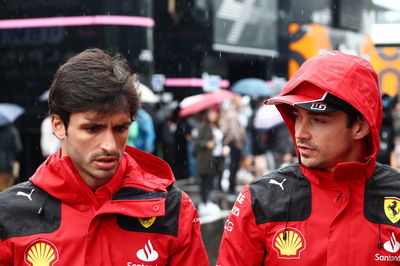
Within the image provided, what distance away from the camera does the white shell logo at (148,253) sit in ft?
9.66

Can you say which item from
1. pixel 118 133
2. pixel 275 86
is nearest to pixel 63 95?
pixel 118 133

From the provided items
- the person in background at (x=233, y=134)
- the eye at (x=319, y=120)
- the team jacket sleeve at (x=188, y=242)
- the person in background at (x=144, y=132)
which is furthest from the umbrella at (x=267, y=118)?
the team jacket sleeve at (x=188, y=242)

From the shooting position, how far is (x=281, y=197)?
321 cm

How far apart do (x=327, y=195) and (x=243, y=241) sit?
457mm

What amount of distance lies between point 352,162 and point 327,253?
0.43 m

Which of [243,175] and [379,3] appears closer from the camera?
[379,3]

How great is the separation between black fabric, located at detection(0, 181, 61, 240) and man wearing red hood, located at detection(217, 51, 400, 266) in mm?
808

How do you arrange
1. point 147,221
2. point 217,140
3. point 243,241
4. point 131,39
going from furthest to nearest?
point 131,39 < point 217,140 < point 243,241 < point 147,221

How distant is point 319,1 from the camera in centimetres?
1805

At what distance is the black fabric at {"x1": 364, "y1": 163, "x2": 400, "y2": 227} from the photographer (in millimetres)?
3123

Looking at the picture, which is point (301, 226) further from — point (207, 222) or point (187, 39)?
point (187, 39)

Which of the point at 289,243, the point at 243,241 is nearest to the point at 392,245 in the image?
the point at 289,243

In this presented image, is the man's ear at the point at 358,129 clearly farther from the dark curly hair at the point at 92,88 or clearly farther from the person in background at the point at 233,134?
the person in background at the point at 233,134

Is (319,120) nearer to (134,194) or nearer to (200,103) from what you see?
(134,194)
